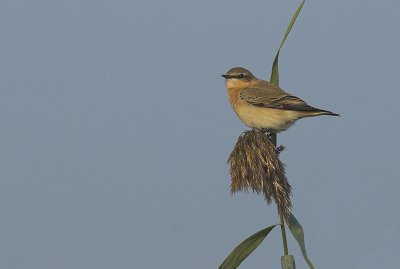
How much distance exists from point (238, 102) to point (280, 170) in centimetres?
476

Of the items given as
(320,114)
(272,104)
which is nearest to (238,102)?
(272,104)

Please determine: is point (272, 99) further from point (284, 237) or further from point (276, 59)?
point (284, 237)

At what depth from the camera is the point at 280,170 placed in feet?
22.5

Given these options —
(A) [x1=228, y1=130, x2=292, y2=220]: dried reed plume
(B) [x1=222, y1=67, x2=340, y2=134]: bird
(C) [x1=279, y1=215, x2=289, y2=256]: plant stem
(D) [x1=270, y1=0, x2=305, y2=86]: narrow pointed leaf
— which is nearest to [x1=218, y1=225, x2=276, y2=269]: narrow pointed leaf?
(C) [x1=279, y1=215, x2=289, y2=256]: plant stem

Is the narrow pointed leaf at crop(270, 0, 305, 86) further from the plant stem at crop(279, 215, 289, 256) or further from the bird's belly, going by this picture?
the bird's belly

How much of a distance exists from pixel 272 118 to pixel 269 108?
23 cm

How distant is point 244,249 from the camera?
696 cm

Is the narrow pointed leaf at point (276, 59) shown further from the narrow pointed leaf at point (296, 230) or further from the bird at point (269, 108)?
the bird at point (269, 108)

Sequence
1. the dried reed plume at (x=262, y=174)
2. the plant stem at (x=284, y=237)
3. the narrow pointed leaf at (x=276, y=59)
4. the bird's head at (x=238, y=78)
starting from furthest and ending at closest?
the bird's head at (x=238, y=78) → the narrow pointed leaf at (x=276, y=59) → the dried reed plume at (x=262, y=174) → the plant stem at (x=284, y=237)

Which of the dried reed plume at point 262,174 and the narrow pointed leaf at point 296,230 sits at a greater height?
the dried reed plume at point 262,174

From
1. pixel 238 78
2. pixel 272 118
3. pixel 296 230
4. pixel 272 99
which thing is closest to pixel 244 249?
pixel 296 230

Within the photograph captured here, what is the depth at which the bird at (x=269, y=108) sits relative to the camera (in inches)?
420

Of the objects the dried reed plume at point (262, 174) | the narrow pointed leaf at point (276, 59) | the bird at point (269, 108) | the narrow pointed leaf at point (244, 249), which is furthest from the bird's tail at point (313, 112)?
the narrow pointed leaf at point (244, 249)

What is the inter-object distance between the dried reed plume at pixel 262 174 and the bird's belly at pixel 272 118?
12.3 feet
